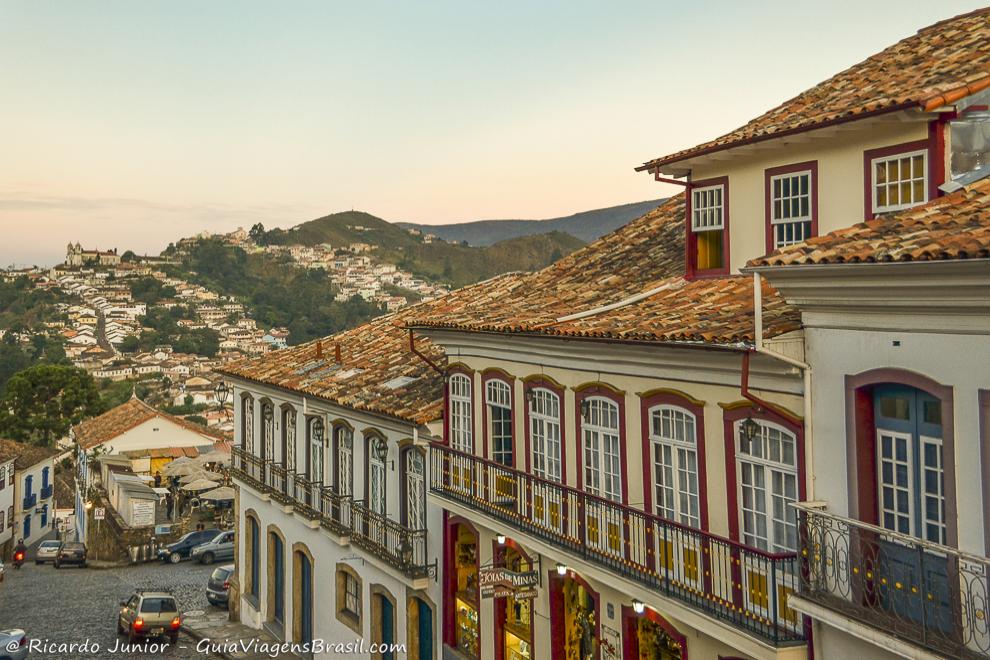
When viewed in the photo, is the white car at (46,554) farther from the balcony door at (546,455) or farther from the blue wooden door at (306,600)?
the balcony door at (546,455)

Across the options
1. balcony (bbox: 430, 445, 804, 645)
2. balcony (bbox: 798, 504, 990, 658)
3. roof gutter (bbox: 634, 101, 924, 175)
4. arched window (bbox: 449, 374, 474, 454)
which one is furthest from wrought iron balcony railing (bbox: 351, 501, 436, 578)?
balcony (bbox: 798, 504, 990, 658)

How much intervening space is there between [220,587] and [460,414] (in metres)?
17.4

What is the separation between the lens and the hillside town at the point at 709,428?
24.8ft

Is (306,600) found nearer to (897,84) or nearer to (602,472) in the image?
(602,472)

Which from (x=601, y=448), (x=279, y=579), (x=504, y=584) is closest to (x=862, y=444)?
(x=601, y=448)

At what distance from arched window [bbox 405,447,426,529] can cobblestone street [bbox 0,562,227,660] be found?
35.5 feet

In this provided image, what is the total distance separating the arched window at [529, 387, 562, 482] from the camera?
12945 mm

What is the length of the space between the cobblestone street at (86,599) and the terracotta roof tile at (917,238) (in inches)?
853

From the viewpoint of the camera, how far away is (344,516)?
65.1 feet

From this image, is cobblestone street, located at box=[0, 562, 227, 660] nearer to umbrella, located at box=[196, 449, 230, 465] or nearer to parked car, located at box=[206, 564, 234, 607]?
parked car, located at box=[206, 564, 234, 607]

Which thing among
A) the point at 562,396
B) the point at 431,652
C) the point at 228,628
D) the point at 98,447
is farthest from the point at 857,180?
the point at 98,447

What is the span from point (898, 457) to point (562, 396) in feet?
17.7

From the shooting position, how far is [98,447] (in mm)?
58906

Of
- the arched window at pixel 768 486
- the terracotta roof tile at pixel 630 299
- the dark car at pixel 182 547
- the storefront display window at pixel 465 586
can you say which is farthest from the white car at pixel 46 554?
the arched window at pixel 768 486
